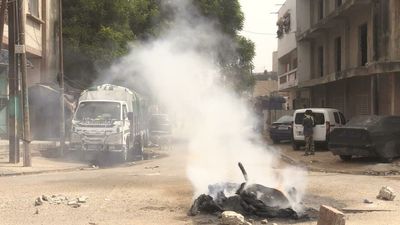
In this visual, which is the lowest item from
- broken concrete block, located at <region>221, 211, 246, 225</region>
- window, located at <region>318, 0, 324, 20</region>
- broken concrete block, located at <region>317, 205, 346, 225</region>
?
broken concrete block, located at <region>221, 211, 246, 225</region>

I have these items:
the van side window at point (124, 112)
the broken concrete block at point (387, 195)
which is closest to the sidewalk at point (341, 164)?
the broken concrete block at point (387, 195)

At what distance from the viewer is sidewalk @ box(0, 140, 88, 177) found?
50.2ft

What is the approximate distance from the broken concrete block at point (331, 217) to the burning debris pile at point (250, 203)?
4.48 ft

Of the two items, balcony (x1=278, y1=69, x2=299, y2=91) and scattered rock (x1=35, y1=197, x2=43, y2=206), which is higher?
balcony (x1=278, y1=69, x2=299, y2=91)

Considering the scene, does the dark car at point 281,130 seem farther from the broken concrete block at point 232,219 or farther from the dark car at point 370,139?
the broken concrete block at point 232,219

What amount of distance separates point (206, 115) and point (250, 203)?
5222 mm

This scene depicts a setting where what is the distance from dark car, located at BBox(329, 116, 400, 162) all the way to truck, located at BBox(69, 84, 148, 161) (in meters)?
6.94

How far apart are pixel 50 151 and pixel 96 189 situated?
10.5 meters

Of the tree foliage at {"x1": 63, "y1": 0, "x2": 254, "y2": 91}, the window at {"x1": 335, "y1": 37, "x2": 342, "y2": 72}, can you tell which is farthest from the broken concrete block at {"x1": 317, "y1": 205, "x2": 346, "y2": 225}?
the window at {"x1": 335, "y1": 37, "x2": 342, "y2": 72}

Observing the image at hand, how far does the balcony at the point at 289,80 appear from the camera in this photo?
39525 mm

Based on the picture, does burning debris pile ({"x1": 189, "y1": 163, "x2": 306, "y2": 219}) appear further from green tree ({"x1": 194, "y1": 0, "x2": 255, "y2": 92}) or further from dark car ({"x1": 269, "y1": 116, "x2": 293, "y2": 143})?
green tree ({"x1": 194, "y1": 0, "x2": 255, "y2": 92})

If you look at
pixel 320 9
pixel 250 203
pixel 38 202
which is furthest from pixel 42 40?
pixel 250 203

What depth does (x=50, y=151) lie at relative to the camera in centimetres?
2128

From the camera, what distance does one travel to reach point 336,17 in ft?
88.8
